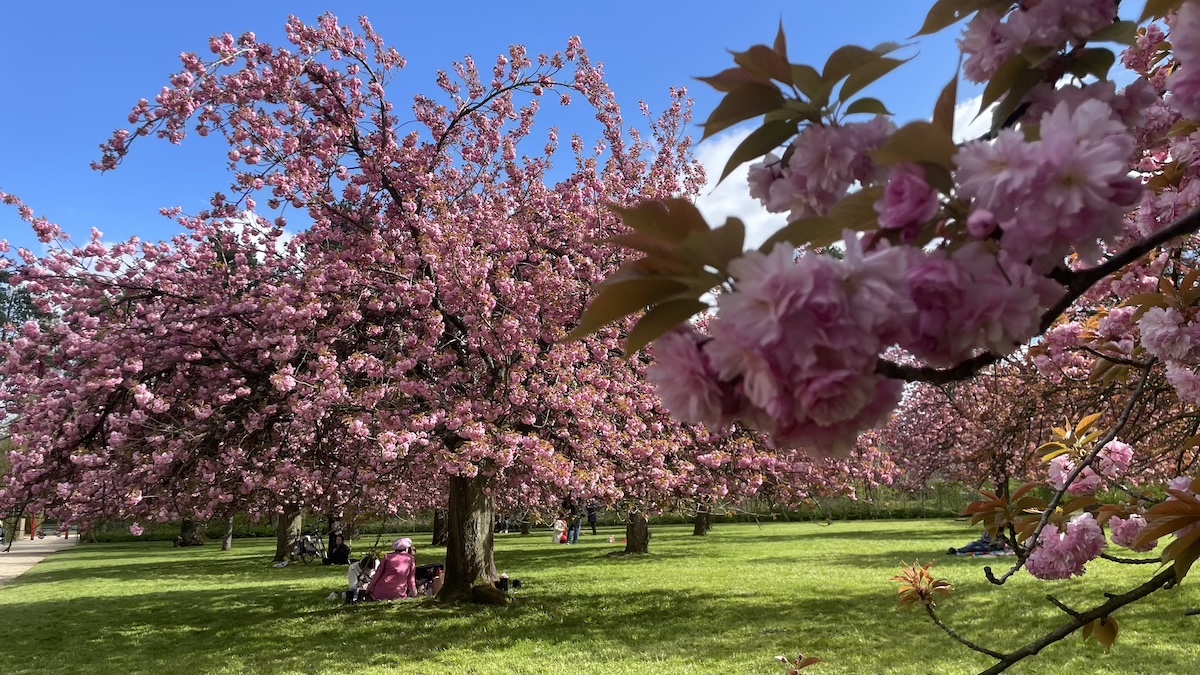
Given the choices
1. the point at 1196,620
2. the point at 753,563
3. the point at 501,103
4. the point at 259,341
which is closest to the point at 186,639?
the point at 259,341

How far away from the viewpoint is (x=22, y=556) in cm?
2358

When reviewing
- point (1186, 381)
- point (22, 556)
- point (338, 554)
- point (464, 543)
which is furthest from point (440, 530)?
point (1186, 381)

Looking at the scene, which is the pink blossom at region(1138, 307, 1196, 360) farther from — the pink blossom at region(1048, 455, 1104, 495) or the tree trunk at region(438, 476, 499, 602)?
the tree trunk at region(438, 476, 499, 602)

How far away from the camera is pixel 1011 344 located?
2.15 ft

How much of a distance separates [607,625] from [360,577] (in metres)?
4.38

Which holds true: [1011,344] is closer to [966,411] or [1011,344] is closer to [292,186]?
[292,186]

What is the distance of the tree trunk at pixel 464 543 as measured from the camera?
10.0 metres

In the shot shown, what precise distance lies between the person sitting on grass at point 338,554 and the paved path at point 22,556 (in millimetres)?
6606

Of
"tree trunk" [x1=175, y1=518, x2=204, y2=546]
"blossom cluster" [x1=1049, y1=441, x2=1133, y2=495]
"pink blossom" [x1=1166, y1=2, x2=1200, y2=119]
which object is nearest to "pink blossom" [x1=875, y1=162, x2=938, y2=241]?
"pink blossom" [x1=1166, y1=2, x2=1200, y2=119]

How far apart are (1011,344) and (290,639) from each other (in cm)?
941

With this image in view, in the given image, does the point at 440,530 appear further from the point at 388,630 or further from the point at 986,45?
the point at 986,45

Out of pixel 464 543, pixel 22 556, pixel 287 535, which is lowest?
pixel 22 556

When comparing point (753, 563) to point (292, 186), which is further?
point (753, 563)

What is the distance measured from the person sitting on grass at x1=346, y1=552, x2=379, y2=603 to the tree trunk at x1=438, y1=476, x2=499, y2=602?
149cm
